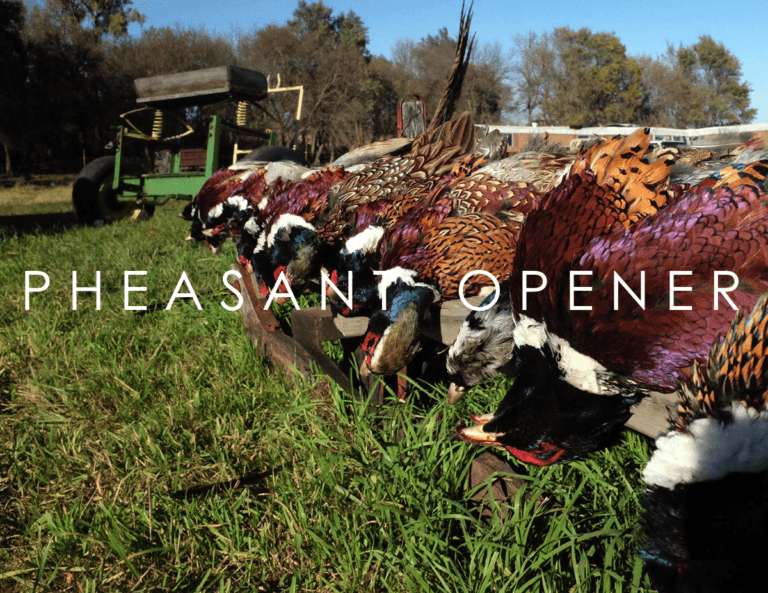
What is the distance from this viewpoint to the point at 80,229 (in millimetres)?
7117

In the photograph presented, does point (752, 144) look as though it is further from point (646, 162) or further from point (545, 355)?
point (545, 355)

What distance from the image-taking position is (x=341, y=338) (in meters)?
2.44

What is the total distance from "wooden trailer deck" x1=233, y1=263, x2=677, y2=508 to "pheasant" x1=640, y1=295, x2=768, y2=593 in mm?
215

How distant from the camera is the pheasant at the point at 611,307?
3.61ft

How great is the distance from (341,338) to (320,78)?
19855 mm

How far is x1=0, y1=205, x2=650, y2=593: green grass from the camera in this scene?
150cm

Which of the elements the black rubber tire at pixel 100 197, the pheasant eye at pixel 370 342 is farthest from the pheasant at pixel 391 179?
the black rubber tire at pixel 100 197

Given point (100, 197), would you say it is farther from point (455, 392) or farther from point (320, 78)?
point (320, 78)

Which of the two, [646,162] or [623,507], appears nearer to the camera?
[646,162]

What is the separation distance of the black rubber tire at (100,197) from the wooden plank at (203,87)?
4.89ft

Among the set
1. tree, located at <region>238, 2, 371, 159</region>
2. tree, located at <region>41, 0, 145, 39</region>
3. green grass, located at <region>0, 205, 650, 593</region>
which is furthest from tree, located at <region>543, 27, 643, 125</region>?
green grass, located at <region>0, 205, 650, 593</region>

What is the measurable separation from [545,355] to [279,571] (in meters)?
1.06

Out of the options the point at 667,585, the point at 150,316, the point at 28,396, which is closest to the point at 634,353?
the point at 667,585

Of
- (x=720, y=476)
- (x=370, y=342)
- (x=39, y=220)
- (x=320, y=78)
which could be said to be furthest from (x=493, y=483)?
(x=320, y=78)
